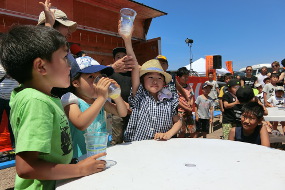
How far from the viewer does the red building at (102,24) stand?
6.08 m

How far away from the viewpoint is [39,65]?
99 centimetres

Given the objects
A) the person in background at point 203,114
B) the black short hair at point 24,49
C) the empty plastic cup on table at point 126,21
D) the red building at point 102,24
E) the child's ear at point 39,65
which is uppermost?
the red building at point 102,24

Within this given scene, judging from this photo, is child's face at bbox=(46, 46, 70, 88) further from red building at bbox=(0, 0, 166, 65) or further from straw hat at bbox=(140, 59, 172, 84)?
red building at bbox=(0, 0, 166, 65)

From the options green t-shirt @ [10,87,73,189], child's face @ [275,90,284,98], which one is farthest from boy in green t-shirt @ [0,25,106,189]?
child's face @ [275,90,284,98]

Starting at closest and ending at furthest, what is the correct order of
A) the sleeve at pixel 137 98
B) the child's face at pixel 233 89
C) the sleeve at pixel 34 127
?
the sleeve at pixel 34 127, the sleeve at pixel 137 98, the child's face at pixel 233 89

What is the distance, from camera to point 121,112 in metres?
1.84

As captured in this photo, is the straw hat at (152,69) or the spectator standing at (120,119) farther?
the spectator standing at (120,119)

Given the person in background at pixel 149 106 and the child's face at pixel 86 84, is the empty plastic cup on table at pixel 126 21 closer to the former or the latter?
the person in background at pixel 149 106

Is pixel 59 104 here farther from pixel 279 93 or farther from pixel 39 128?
pixel 279 93

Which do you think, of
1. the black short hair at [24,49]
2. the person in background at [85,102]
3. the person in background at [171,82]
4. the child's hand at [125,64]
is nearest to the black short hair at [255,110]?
the person in background at [171,82]

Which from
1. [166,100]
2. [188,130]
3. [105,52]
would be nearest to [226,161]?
[166,100]

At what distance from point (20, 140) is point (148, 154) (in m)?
0.74

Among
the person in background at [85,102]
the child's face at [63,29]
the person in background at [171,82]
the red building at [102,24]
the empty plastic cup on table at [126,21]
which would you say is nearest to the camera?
the person in background at [85,102]

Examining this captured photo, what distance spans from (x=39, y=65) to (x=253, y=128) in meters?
2.43
